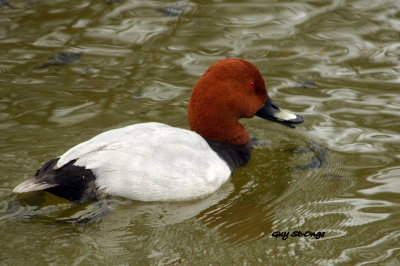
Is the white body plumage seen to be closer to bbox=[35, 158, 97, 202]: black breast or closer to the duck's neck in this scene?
bbox=[35, 158, 97, 202]: black breast

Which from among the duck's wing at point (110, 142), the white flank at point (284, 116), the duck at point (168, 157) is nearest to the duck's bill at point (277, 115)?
the white flank at point (284, 116)

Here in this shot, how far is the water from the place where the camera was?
4.29m

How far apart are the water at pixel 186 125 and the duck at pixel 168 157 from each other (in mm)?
116

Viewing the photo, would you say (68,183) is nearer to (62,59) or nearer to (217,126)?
(217,126)

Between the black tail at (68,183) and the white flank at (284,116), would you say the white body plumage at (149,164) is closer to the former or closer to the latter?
the black tail at (68,183)

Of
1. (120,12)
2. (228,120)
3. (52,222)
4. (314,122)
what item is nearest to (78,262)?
(52,222)

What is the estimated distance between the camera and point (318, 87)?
6.62 meters

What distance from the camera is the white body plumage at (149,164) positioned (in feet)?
15.4

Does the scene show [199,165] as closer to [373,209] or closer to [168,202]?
[168,202]

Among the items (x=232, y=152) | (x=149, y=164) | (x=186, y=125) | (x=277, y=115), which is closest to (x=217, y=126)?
(x=232, y=152)

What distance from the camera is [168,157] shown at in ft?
15.8

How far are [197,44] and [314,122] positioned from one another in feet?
6.64

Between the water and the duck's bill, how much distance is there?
12.0 inches

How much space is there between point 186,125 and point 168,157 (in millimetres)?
1315
